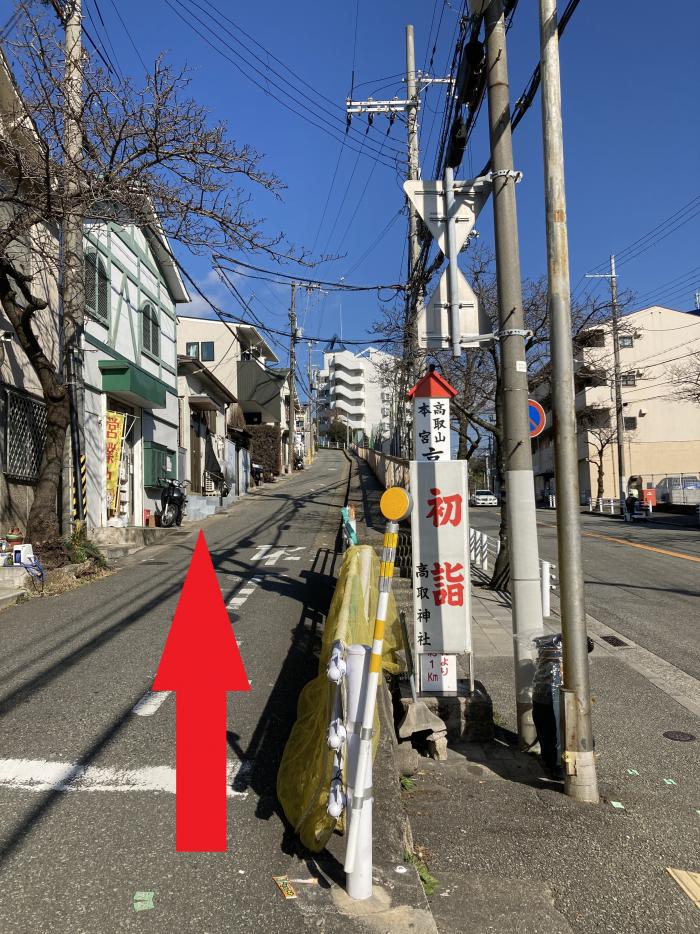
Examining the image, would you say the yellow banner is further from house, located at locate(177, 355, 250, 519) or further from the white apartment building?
the white apartment building

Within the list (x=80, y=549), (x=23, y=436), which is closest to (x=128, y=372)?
(x=23, y=436)

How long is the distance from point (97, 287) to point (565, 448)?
15.5 m

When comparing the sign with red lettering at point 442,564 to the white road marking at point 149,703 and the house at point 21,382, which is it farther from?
the house at point 21,382

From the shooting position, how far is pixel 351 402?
111562mm

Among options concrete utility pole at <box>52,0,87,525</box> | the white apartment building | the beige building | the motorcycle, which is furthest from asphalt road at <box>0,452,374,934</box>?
the white apartment building

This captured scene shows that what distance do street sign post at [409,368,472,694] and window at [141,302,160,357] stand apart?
1774 centimetres

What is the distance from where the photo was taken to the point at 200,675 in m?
3.39

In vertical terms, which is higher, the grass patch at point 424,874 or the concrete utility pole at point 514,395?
the concrete utility pole at point 514,395

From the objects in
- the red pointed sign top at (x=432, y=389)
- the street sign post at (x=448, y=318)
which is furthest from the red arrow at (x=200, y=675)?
the red pointed sign top at (x=432, y=389)

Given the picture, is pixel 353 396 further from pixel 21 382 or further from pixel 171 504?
pixel 21 382

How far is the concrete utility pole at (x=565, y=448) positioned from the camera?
435cm

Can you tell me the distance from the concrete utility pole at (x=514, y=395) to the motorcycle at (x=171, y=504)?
54.4 ft

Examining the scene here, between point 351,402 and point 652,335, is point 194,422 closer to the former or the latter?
point 652,335

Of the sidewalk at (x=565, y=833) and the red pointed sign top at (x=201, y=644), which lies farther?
the red pointed sign top at (x=201, y=644)
